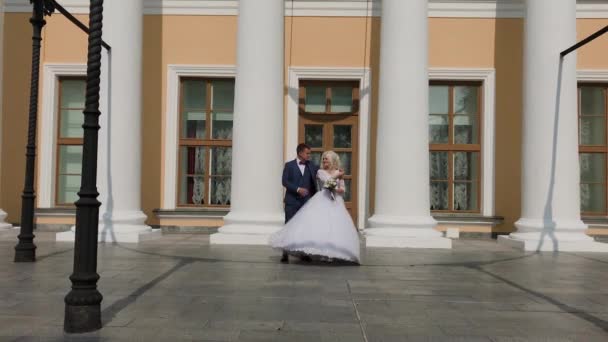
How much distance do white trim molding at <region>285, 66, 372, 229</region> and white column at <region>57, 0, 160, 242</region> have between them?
3.60 metres

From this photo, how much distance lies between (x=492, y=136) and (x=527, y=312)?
9.02 meters

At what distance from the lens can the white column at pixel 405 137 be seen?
10.9 metres

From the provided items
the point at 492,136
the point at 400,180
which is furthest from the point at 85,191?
the point at 492,136

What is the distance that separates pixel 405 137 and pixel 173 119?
5.73m

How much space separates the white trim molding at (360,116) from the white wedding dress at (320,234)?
5.25 meters

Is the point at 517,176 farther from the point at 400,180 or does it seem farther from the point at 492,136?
the point at 400,180

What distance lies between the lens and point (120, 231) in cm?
1139

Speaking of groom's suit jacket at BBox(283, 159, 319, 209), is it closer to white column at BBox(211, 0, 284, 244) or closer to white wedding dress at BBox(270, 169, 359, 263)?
white wedding dress at BBox(270, 169, 359, 263)

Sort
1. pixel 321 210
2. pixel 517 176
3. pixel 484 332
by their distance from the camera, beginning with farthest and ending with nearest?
pixel 517 176, pixel 321 210, pixel 484 332

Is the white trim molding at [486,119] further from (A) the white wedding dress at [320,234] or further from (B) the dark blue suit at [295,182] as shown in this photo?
(A) the white wedding dress at [320,234]

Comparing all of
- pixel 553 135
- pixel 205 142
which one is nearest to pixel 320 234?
pixel 553 135

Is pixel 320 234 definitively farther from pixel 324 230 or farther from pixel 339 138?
pixel 339 138

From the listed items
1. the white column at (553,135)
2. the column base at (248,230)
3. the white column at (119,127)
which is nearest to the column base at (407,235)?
the white column at (553,135)

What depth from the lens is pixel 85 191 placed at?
4.62 m
